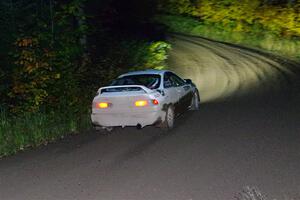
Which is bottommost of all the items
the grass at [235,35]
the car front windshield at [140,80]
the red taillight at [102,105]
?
the grass at [235,35]

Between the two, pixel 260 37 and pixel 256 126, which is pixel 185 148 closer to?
pixel 256 126

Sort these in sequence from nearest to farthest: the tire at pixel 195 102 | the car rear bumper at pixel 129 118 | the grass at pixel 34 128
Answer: the grass at pixel 34 128 < the car rear bumper at pixel 129 118 < the tire at pixel 195 102

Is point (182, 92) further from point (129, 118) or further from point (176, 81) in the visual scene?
point (129, 118)

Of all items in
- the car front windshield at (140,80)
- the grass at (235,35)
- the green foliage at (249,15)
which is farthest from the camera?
the green foliage at (249,15)

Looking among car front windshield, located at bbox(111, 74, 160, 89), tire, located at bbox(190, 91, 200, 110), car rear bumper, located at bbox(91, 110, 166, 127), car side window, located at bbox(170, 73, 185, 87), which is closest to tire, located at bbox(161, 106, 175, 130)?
car rear bumper, located at bbox(91, 110, 166, 127)

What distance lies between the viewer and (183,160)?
9438mm

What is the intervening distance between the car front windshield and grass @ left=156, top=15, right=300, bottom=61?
43.7 ft

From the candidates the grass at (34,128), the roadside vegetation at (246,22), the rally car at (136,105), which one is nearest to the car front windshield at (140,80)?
the rally car at (136,105)

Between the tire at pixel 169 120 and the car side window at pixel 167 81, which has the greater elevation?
the car side window at pixel 167 81

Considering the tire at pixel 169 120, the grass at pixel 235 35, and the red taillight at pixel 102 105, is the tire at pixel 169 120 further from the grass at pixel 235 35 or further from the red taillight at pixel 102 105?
the grass at pixel 235 35

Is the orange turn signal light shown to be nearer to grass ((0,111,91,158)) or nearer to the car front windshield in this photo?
the car front windshield

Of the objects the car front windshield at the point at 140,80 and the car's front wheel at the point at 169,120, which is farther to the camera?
the car front windshield at the point at 140,80

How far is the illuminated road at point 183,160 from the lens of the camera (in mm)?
7719

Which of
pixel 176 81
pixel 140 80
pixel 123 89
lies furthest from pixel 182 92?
pixel 123 89
